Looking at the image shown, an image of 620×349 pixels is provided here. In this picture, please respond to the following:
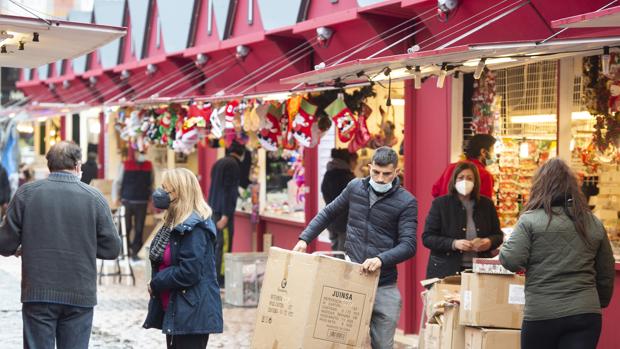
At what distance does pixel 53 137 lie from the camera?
29359 mm

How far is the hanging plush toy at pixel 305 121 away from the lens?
451 inches

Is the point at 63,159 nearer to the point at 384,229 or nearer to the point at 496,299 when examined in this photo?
the point at 384,229

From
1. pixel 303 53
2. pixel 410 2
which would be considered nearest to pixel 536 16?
pixel 410 2

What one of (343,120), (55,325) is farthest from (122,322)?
(55,325)

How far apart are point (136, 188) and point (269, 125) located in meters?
6.95

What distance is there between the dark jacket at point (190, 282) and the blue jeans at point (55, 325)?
523mm

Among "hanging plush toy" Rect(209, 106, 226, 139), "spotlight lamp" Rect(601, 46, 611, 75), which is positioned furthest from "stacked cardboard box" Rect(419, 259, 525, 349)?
"hanging plush toy" Rect(209, 106, 226, 139)

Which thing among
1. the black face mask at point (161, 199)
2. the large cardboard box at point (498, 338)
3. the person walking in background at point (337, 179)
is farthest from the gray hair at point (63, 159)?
the person walking in background at point (337, 179)

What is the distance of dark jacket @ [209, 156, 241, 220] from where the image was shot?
48.3 ft

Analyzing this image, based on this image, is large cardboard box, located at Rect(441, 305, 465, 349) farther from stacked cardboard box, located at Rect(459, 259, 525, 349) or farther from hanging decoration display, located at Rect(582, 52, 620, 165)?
hanging decoration display, located at Rect(582, 52, 620, 165)

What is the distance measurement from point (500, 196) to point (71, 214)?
16.8ft

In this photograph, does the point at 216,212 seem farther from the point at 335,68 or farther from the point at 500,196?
the point at 335,68

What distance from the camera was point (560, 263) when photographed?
21.7 ft

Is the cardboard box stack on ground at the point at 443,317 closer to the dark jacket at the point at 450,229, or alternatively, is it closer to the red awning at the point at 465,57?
the dark jacket at the point at 450,229
